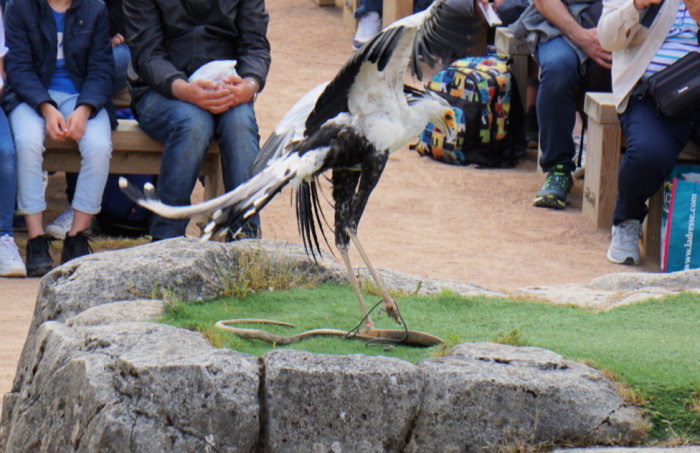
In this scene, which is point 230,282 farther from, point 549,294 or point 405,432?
point 549,294

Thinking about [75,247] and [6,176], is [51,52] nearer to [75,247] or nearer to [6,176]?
[6,176]

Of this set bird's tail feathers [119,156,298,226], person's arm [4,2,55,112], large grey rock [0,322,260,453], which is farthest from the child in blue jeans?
large grey rock [0,322,260,453]

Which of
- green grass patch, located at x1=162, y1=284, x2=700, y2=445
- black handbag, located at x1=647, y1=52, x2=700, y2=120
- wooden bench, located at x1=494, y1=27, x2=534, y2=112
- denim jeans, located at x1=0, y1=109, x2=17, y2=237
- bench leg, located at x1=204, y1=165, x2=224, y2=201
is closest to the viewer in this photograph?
green grass patch, located at x1=162, y1=284, x2=700, y2=445

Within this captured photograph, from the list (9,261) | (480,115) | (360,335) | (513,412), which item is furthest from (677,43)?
(9,261)

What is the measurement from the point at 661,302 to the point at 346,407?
5.88ft

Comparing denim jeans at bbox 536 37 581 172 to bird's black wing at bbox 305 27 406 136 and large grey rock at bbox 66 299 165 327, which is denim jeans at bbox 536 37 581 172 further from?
large grey rock at bbox 66 299 165 327

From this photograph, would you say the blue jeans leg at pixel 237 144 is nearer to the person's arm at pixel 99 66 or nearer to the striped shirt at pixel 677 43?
the person's arm at pixel 99 66

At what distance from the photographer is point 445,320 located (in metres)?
3.81

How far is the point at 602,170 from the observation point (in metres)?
6.32

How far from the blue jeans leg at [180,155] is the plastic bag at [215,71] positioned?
175 mm

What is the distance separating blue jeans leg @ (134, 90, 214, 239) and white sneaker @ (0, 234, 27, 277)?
75 centimetres

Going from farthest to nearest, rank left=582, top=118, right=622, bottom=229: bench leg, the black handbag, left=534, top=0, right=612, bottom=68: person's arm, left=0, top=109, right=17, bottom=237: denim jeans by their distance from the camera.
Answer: left=534, top=0, right=612, bottom=68: person's arm < left=582, top=118, right=622, bottom=229: bench leg < the black handbag < left=0, top=109, right=17, bottom=237: denim jeans

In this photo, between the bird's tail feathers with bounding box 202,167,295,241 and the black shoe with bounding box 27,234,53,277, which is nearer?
the bird's tail feathers with bounding box 202,167,295,241

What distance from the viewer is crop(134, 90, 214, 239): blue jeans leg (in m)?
5.38
